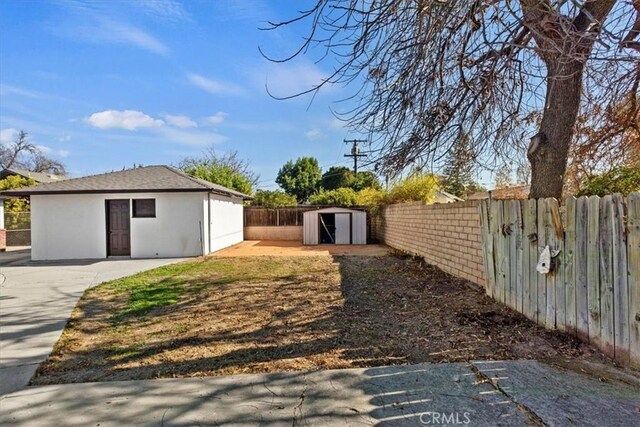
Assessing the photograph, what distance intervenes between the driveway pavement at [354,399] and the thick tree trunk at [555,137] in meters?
2.90

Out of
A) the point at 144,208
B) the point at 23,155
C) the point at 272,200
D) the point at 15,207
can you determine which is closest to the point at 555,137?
the point at 144,208

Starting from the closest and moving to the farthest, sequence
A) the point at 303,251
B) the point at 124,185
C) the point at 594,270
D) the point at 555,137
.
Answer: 1. the point at 594,270
2. the point at 555,137
3. the point at 124,185
4. the point at 303,251

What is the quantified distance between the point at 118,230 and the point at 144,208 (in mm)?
1257

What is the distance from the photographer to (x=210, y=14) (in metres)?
5.42

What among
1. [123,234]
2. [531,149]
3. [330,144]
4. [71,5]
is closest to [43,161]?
[123,234]

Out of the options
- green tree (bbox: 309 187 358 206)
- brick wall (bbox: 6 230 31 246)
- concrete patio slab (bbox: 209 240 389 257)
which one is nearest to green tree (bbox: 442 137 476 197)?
concrete patio slab (bbox: 209 240 389 257)

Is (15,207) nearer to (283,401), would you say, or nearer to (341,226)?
(341,226)

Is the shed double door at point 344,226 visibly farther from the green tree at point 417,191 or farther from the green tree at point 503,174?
the green tree at point 503,174

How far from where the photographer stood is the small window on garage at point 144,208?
41.6 feet

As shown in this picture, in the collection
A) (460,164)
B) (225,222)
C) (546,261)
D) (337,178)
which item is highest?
(337,178)

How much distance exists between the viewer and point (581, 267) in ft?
11.1

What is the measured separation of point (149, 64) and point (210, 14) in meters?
5.66

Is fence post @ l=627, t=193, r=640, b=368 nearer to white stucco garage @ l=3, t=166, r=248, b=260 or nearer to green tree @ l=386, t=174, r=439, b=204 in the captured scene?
green tree @ l=386, t=174, r=439, b=204

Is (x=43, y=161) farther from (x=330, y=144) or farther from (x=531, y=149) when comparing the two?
(x=531, y=149)
